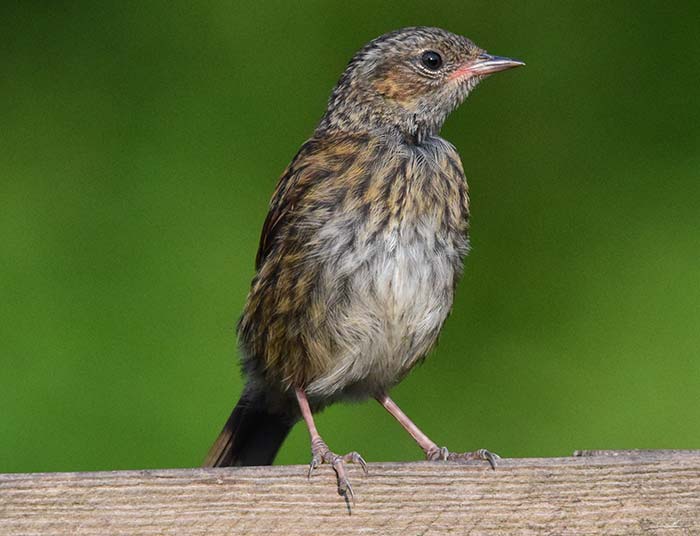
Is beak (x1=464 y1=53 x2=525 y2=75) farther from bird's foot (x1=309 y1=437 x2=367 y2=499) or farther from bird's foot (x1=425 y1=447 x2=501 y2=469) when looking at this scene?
bird's foot (x1=309 y1=437 x2=367 y2=499)

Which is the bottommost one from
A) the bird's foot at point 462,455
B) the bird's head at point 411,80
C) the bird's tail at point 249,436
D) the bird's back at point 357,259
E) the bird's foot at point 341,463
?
the bird's tail at point 249,436

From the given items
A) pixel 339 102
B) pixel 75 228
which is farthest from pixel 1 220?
pixel 339 102

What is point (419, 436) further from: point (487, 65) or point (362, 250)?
point (487, 65)

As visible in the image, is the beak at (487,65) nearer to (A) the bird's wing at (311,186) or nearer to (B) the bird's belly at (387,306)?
(A) the bird's wing at (311,186)

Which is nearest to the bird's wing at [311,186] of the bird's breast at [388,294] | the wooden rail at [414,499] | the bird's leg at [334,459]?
the bird's breast at [388,294]

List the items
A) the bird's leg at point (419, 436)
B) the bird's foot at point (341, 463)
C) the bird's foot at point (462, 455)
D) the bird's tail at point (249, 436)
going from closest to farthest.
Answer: the bird's foot at point (341, 463) → the bird's foot at point (462, 455) → the bird's leg at point (419, 436) → the bird's tail at point (249, 436)

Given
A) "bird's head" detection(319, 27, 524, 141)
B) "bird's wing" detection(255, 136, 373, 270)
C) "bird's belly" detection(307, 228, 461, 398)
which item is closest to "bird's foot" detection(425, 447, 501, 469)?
"bird's belly" detection(307, 228, 461, 398)
